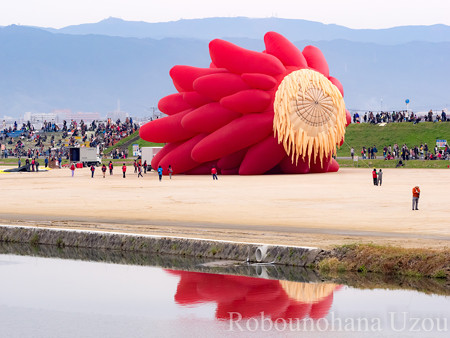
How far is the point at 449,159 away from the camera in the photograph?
72.4 metres

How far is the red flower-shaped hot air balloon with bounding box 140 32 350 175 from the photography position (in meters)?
52.4

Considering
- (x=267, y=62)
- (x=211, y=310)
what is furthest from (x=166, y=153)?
(x=211, y=310)

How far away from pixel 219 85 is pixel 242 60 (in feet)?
6.53

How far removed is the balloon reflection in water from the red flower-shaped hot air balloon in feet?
114

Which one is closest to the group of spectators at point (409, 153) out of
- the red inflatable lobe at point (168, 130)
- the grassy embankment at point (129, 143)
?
the red inflatable lobe at point (168, 130)

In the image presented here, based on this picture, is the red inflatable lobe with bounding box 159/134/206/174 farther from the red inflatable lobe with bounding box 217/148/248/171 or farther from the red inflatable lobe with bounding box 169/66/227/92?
the red inflatable lobe with bounding box 169/66/227/92

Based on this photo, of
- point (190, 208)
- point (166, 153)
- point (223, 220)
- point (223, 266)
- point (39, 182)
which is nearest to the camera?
point (223, 266)

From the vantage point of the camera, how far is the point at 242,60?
52969 millimetres

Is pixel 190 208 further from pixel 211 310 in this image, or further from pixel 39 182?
pixel 39 182

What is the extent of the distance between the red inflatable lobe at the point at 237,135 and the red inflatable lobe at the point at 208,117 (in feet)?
1.90

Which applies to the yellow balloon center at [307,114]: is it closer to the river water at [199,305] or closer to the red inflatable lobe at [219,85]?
the red inflatable lobe at [219,85]

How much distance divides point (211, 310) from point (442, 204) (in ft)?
63.1

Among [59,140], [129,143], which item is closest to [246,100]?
[129,143]

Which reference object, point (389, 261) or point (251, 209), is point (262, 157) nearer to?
point (251, 209)
